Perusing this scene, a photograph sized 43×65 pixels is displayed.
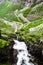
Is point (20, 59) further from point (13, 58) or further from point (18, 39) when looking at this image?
point (18, 39)

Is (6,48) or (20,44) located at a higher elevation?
(20,44)

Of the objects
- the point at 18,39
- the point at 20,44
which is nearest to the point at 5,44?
the point at 20,44

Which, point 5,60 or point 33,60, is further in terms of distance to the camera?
point 33,60

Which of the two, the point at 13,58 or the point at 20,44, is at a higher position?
the point at 20,44

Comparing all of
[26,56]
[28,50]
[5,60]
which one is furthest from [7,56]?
[28,50]

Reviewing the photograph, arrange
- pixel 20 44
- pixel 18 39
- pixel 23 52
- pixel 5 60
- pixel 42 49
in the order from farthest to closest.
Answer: pixel 18 39, pixel 20 44, pixel 23 52, pixel 42 49, pixel 5 60

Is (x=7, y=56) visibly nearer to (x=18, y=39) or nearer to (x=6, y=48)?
(x=6, y=48)

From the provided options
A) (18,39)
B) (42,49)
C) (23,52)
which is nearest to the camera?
(42,49)

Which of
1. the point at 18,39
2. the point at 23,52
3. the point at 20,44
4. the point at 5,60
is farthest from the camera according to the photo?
the point at 18,39

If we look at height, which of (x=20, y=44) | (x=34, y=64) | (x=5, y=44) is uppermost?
(x=20, y=44)
